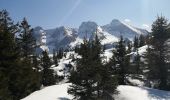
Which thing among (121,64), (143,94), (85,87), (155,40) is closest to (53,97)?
(85,87)

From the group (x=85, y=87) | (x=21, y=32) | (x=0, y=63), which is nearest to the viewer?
(x=85, y=87)

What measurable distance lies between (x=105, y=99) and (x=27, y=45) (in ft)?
76.8

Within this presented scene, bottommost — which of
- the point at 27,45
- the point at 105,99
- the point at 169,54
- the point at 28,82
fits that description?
the point at 105,99

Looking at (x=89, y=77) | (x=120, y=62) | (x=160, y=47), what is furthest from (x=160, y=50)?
(x=89, y=77)

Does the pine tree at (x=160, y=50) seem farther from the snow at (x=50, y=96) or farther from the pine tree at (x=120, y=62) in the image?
the snow at (x=50, y=96)

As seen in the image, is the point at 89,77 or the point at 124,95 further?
the point at 124,95

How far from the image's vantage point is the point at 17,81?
29.2 metres

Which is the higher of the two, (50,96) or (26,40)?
(26,40)

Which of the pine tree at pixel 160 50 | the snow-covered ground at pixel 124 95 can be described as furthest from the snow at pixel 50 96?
the pine tree at pixel 160 50

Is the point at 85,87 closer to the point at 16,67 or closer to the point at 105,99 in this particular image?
the point at 105,99

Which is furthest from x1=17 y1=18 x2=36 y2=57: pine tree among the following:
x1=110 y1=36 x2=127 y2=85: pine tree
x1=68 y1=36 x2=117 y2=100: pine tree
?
x1=68 y1=36 x2=117 y2=100: pine tree

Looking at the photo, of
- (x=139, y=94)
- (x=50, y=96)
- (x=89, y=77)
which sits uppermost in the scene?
(x=89, y=77)

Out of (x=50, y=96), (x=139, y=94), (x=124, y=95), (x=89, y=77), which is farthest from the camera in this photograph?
(x=139, y=94)

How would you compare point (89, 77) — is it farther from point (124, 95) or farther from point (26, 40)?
point (26, 40)
